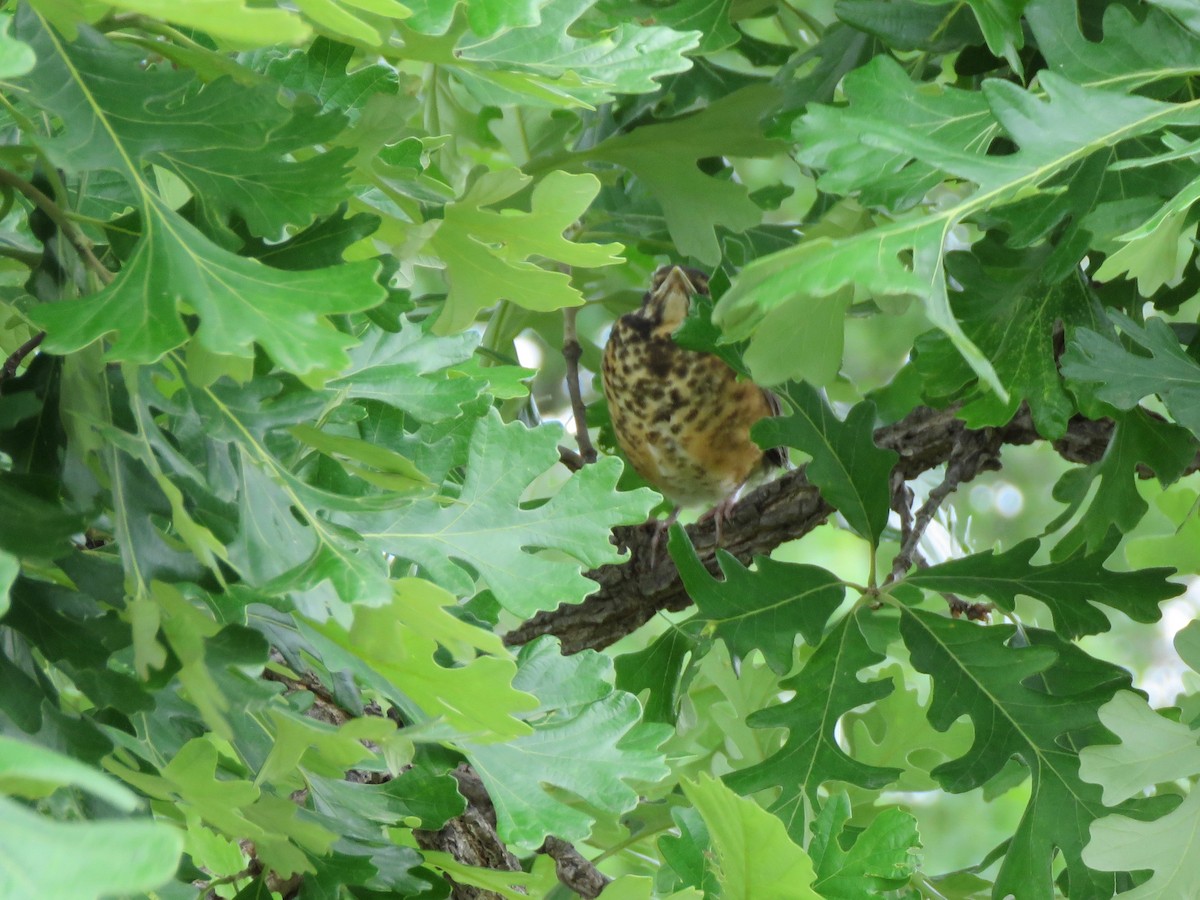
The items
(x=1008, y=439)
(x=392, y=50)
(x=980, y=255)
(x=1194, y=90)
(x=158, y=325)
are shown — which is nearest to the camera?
(x=158, y=325)

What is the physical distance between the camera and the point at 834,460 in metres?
1.03

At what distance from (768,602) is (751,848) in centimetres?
37

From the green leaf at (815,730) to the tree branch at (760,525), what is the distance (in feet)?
0.70

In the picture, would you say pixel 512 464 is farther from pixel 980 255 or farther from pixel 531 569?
pixel 980 255

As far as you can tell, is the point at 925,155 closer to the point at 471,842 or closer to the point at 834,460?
the point at 834,460

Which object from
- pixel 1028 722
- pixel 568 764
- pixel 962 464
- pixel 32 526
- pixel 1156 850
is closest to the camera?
pixel 32 526

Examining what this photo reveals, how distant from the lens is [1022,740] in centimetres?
92

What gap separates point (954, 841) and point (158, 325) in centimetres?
337

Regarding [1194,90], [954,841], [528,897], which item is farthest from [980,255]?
[954,841]

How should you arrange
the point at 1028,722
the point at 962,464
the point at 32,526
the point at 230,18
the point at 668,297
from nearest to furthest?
the point at 230,18, the point at 32,526, the point at 1028,722, the point at 962,464, the point at 668,297

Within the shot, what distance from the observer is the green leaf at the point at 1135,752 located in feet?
2.45

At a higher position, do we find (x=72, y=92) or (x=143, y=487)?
(x=72, y=92)

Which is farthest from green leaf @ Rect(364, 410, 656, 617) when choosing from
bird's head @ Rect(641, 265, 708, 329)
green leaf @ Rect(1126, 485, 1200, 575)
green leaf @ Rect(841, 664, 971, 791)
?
bird's head @ Rect(641, 265, 708, 329)

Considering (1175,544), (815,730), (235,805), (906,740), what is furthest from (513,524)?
(1175,544)
